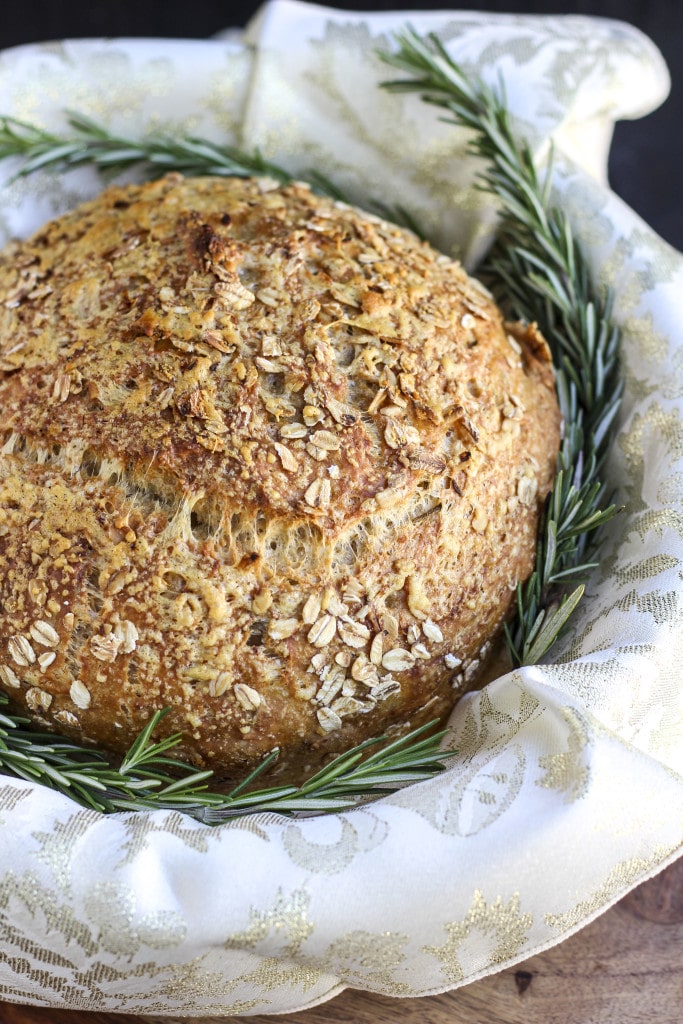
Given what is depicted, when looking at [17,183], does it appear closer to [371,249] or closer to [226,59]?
[226,59]

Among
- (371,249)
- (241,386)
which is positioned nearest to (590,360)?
(371,249)

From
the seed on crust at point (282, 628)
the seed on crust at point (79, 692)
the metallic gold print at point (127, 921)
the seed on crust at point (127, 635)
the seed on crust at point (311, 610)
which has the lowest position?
the metallic gold print at point (127, 921)

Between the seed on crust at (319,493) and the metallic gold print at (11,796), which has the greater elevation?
the seed on crust at (319,493)

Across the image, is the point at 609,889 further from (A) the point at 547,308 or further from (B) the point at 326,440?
(A) the point at 547,308

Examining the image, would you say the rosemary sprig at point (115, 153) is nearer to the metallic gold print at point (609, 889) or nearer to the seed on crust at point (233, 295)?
the seed on crust at point (233, 295)

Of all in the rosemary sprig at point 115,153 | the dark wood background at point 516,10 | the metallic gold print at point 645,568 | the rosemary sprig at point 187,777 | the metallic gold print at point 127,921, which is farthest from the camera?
the dark wood background at point 516,10

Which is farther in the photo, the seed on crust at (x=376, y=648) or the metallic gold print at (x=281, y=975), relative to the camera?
the seed on crust at (x=376, y=648)

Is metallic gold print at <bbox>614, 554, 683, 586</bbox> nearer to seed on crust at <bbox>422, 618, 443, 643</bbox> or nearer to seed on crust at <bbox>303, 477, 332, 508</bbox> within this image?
seed on crust at <bbox>422, 618, 443, 643</bbox>

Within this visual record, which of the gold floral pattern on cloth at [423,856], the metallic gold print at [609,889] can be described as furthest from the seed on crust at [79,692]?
the metallic gold print at [609,889]

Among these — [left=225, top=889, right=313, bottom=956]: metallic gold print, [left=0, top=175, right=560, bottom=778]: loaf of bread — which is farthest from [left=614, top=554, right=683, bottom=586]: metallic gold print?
[left=225, top=889, right=313, bottom=956]: metallic gold print
